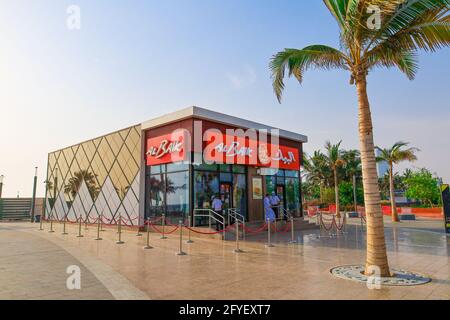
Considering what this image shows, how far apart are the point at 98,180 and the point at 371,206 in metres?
21.0

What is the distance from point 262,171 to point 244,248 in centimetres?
856

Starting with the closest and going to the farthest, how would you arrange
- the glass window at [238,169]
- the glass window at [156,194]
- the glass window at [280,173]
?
1. the glass window at [156,194]
2. the glass window at [238,169]
3. the glass window at [280,173]

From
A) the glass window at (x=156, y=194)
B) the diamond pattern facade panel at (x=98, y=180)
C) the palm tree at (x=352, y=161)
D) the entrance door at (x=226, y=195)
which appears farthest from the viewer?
the palm tree at (x=352, y=161)

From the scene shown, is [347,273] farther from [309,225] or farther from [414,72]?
[309,225]

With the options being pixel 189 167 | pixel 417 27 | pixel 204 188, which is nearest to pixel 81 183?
pixel 189 167

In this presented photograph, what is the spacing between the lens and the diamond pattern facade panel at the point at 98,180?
19438 millimetres

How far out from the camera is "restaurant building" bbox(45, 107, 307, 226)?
15.9 meters

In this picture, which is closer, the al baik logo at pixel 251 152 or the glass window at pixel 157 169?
the al baik logo at pixel 251 152

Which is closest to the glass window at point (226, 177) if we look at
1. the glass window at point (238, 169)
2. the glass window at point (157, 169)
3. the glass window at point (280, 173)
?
the glass window at point (238, 169)

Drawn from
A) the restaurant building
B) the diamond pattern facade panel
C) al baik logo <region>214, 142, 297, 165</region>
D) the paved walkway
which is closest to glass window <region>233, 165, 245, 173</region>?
the restaurant building

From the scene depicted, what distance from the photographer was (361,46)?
727cm

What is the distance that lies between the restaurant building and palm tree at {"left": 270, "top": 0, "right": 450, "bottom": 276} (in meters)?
8.83

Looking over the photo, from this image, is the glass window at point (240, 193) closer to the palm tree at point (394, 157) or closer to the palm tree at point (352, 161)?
the palm tree at point (394, 157)

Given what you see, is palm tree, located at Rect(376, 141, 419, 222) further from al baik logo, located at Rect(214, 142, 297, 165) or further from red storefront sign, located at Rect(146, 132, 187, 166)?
red storefront sign, located at Rect(146, 132, 187, 166)
